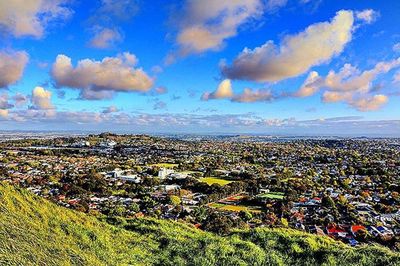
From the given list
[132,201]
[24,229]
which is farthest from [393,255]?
[132,201]

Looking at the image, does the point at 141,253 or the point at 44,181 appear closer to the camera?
the point at 141,253

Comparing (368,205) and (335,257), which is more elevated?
(335,257)

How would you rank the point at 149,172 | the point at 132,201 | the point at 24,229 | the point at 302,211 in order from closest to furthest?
the point at 24,229, the point at 302,211, the point at 132,201, the point at 149,172

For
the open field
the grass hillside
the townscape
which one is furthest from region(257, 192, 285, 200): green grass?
the grass hillside

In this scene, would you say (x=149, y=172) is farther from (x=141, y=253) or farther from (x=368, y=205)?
(x=141, y=253)

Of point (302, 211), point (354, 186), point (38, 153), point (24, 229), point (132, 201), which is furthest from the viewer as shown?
point (38, 153)

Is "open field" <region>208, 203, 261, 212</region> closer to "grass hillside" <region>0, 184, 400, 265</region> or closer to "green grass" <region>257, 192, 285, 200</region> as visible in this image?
"green grass" <region>257, 192, 285, 200</region>

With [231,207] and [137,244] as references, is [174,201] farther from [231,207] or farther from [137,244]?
[137,244]

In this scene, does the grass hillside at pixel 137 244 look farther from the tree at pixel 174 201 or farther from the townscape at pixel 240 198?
the tree at pixel 174 201

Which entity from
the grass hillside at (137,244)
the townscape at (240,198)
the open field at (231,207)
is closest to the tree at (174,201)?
the townscape at (240,198)
